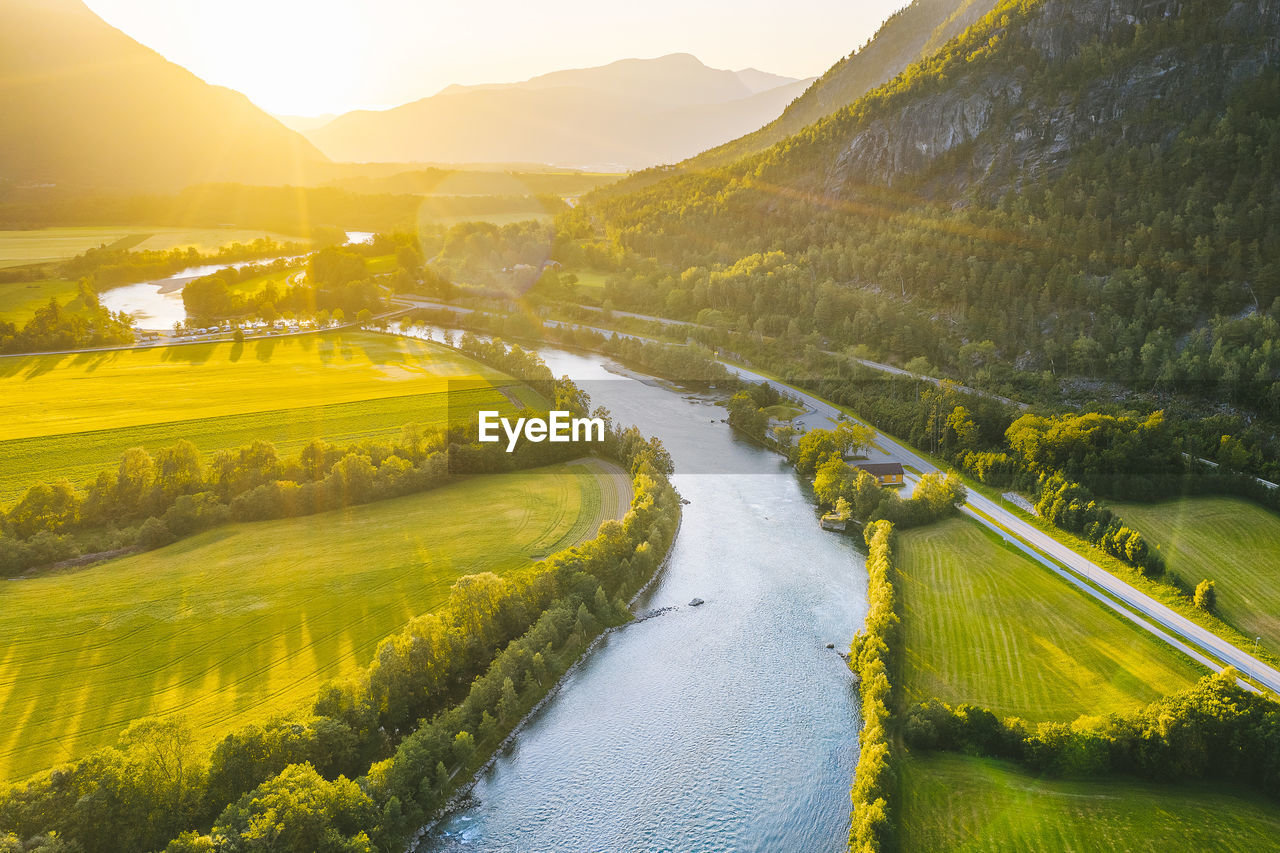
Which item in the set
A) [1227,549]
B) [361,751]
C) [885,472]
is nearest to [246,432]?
[361,751]

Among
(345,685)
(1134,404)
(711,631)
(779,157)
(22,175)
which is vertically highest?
(779,157)

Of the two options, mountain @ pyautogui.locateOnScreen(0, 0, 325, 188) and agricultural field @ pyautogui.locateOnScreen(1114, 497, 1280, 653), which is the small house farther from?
mountain @ pyautogui.locateOnScreen(0, 0, 325, 188)

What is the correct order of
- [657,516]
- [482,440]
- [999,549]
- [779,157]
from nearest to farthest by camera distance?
[999,549] < [657,516] < [482,440] < [779,157]

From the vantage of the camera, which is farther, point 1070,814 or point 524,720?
point 524,720

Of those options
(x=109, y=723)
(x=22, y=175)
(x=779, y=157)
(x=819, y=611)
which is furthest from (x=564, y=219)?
(x=109, y=723)

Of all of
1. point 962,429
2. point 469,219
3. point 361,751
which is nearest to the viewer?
point 361,751

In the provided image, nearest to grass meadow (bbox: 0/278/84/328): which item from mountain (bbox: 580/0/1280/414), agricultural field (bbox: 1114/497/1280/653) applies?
mountain (bbox: 580/0/1280/414)

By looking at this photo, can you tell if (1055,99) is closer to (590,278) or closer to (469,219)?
(590,278)

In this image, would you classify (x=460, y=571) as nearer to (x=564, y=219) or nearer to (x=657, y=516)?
A: (x=657, y=516)
